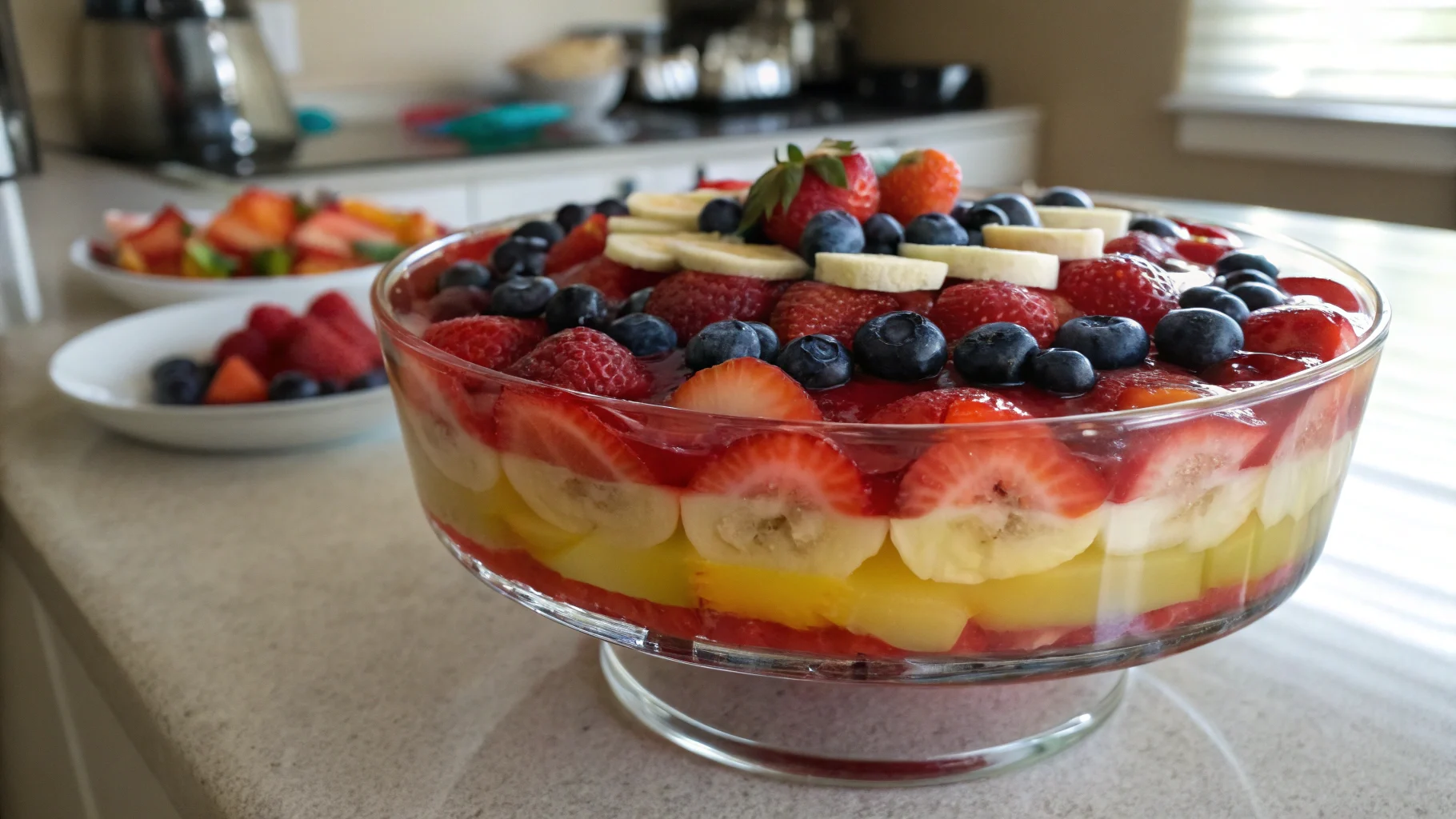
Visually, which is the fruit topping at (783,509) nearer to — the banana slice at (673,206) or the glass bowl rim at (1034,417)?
the glass bowl rim at (1034,417)

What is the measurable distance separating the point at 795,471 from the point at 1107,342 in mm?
200

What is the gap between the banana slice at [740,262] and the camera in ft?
2.12

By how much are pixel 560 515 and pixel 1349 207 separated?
298 centimetres

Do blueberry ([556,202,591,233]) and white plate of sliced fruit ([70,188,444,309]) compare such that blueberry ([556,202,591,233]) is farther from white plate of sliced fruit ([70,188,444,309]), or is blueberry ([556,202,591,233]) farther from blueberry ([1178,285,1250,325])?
white plate of sliced fruit ([70,188,444,309])

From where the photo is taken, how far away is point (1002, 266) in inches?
24.7

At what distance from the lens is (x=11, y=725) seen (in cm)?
104

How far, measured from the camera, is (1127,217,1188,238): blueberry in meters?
0.77

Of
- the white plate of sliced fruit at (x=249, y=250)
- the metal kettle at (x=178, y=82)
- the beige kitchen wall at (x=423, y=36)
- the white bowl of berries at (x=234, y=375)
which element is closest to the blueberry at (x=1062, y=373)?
the white bowl of berries at (x=234, y=375)

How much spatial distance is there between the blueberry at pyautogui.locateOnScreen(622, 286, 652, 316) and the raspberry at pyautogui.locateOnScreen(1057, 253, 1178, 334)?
241 mm

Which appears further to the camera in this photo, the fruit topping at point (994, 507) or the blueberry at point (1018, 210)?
the blueberry at point (1018, 210)

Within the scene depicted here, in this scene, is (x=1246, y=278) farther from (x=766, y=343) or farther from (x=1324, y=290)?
(x=766, y=343)

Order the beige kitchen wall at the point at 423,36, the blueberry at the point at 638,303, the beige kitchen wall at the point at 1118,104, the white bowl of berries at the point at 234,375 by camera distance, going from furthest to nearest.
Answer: the beige kitchen wall at the point at 423,36
the beige kitchen wall at the point at 1118,104
the white bowl of berries at the point at 234,375
the blueberry at the point at 638,303

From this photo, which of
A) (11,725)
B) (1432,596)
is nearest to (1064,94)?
(1432,596)

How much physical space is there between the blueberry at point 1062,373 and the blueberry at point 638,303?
0.23 metres
